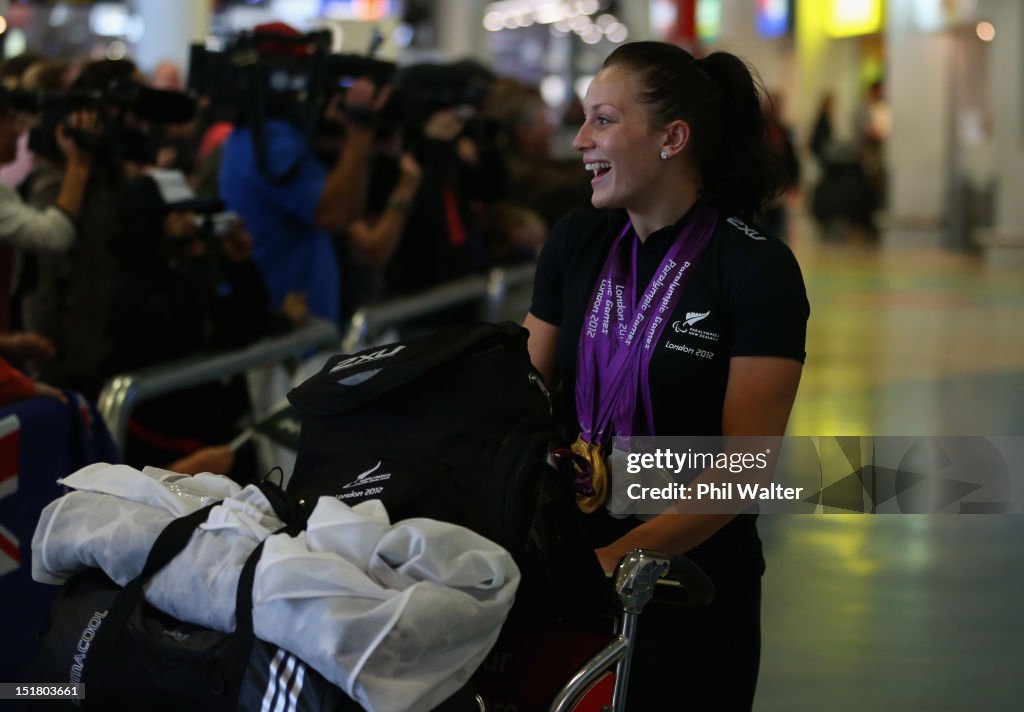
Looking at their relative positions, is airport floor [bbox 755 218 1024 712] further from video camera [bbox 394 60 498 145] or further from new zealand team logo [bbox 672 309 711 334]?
video camera [bbox 394 60 498 145]

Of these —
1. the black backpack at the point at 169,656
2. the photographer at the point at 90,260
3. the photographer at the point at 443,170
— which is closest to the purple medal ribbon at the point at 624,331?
the black backpack at the point at 169,656

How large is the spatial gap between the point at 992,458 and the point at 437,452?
4967 millimetres

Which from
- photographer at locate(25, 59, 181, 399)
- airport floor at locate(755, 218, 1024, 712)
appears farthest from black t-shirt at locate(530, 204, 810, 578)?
photographer at locate(25, 59, 181, 399)

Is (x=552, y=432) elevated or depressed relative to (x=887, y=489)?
elevated

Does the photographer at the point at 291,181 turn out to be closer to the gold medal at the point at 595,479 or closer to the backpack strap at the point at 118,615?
the gold medal at the point at 595,479

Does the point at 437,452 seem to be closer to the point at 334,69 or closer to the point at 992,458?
the point at 334,69

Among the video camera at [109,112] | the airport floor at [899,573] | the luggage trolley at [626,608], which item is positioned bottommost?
the airport floor at [899,573]

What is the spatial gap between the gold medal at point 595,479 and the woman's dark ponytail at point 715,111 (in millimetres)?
460

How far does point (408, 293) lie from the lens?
677 cm

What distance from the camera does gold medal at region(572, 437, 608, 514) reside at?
88.5 inches

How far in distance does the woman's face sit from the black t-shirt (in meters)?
0.10

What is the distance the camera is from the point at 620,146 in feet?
7.43

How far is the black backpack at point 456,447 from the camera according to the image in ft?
5.92

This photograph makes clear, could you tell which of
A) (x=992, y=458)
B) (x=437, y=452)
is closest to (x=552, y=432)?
(x=437, y=452)
